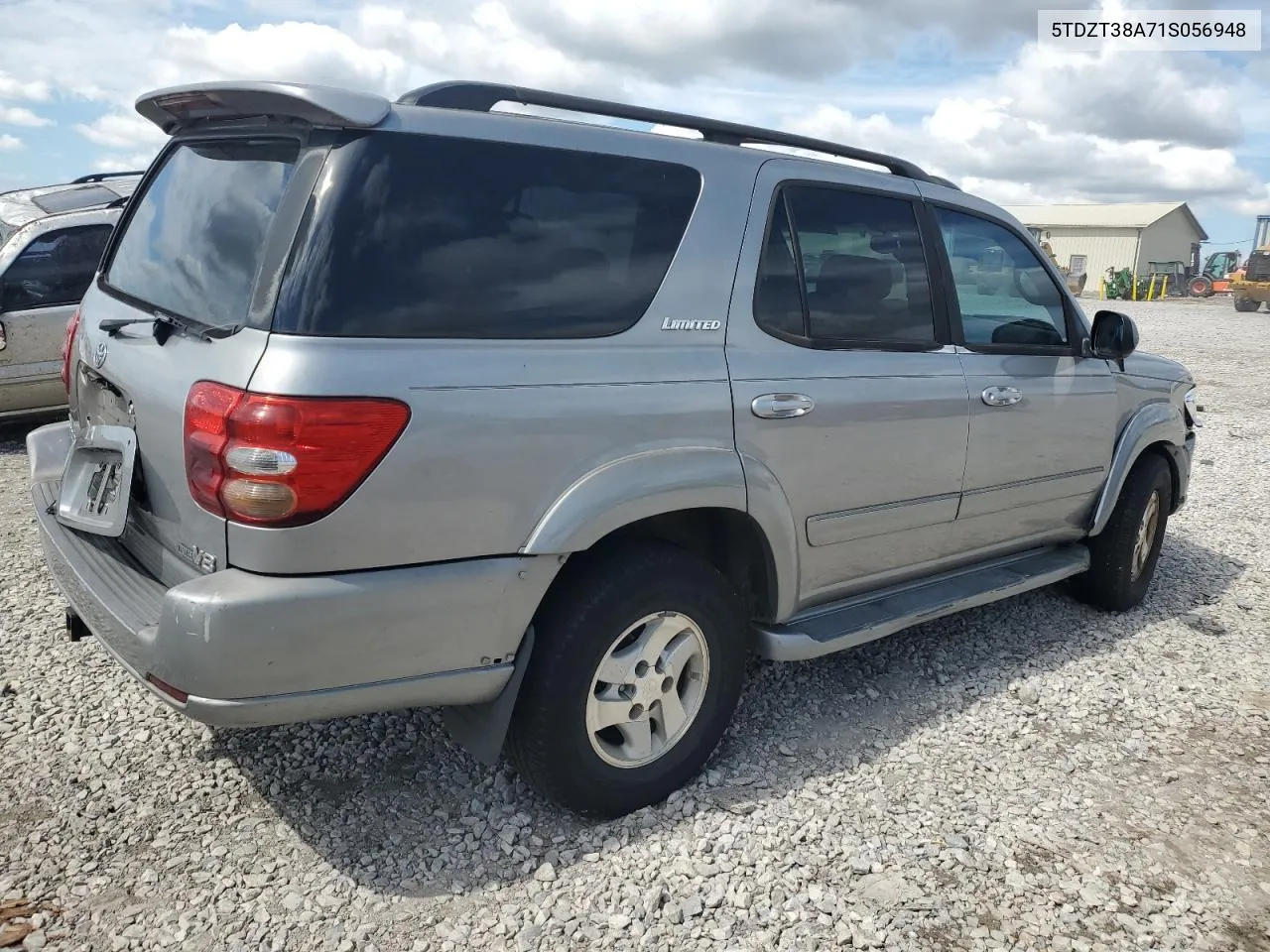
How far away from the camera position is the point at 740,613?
307cm

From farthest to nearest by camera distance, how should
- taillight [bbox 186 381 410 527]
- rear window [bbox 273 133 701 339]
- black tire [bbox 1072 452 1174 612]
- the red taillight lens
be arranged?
black tire [bbox 1072 452 1174 612] → the red taillight lens → rear window [bbox 273 133 701 339] → taillight [bbox 186 381 410 527]

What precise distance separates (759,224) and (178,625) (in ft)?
6.64

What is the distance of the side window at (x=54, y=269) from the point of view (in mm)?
7281

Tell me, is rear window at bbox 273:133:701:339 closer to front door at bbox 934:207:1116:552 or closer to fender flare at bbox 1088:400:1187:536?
front door at bbox 934:207:1116:552

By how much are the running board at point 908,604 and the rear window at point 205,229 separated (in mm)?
1928

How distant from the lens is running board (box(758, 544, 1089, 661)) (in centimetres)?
325

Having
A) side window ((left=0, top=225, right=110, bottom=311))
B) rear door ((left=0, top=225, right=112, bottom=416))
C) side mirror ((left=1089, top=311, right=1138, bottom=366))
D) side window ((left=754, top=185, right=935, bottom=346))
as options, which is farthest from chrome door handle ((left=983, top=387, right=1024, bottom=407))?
rear door ((left=0, top=225, right=112, bottom=416))

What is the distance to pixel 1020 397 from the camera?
3.94 metres

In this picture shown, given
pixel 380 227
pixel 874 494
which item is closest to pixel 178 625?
pixel 380 227

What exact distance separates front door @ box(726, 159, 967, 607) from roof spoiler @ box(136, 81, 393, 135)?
47.5 inches

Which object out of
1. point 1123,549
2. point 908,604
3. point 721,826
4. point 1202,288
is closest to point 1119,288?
point 1202,288

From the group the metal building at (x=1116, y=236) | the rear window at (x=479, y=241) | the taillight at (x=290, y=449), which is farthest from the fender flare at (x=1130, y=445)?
the metal building at (x=1116, y=236)

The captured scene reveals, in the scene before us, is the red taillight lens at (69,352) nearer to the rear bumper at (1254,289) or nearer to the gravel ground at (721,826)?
the gravel ground at (721,826)

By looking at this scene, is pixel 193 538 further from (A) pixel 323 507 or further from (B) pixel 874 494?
(B) pixel 874 494
